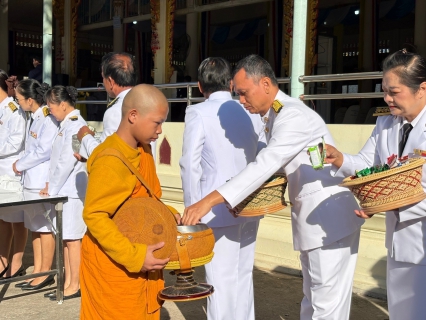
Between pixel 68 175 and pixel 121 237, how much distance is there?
8.07 ft

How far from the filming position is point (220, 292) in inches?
134

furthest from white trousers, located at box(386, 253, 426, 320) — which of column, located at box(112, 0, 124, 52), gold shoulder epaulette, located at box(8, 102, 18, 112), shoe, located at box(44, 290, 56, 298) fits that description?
column, located at box(112, 0, 124, 52)

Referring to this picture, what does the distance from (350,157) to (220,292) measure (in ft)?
3.56

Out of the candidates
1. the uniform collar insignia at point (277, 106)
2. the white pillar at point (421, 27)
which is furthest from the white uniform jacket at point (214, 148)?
the white pillar at point (421, 27)

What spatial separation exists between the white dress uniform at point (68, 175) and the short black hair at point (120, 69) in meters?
0.90

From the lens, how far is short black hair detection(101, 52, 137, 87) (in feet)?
12.7

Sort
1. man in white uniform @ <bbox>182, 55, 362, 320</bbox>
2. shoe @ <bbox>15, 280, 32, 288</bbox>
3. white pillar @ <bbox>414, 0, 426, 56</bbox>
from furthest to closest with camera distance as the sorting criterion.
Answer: white pillar @ <bbox>414, 0, 426, 56</bbox>
shoe @ <bbox>15, 280, 32, 288</bbox>
man in white uniform @ <bbox>182, 55, 362, 320</bbox>

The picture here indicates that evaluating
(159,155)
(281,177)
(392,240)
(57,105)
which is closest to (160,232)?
(281,177)

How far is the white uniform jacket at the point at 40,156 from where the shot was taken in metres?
4.99

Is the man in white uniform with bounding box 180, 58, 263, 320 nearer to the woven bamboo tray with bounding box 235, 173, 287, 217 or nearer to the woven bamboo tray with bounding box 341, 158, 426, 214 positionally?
the woven bamboo tray with bounding box 235, 173, 287, 217

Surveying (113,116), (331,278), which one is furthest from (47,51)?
(331,278)

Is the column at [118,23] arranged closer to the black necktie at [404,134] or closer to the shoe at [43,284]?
the shoe at [43,284]

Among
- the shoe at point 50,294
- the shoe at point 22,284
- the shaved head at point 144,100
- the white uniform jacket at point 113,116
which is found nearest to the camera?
the shaved head at point 144,100

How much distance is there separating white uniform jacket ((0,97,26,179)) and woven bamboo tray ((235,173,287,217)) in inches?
121
